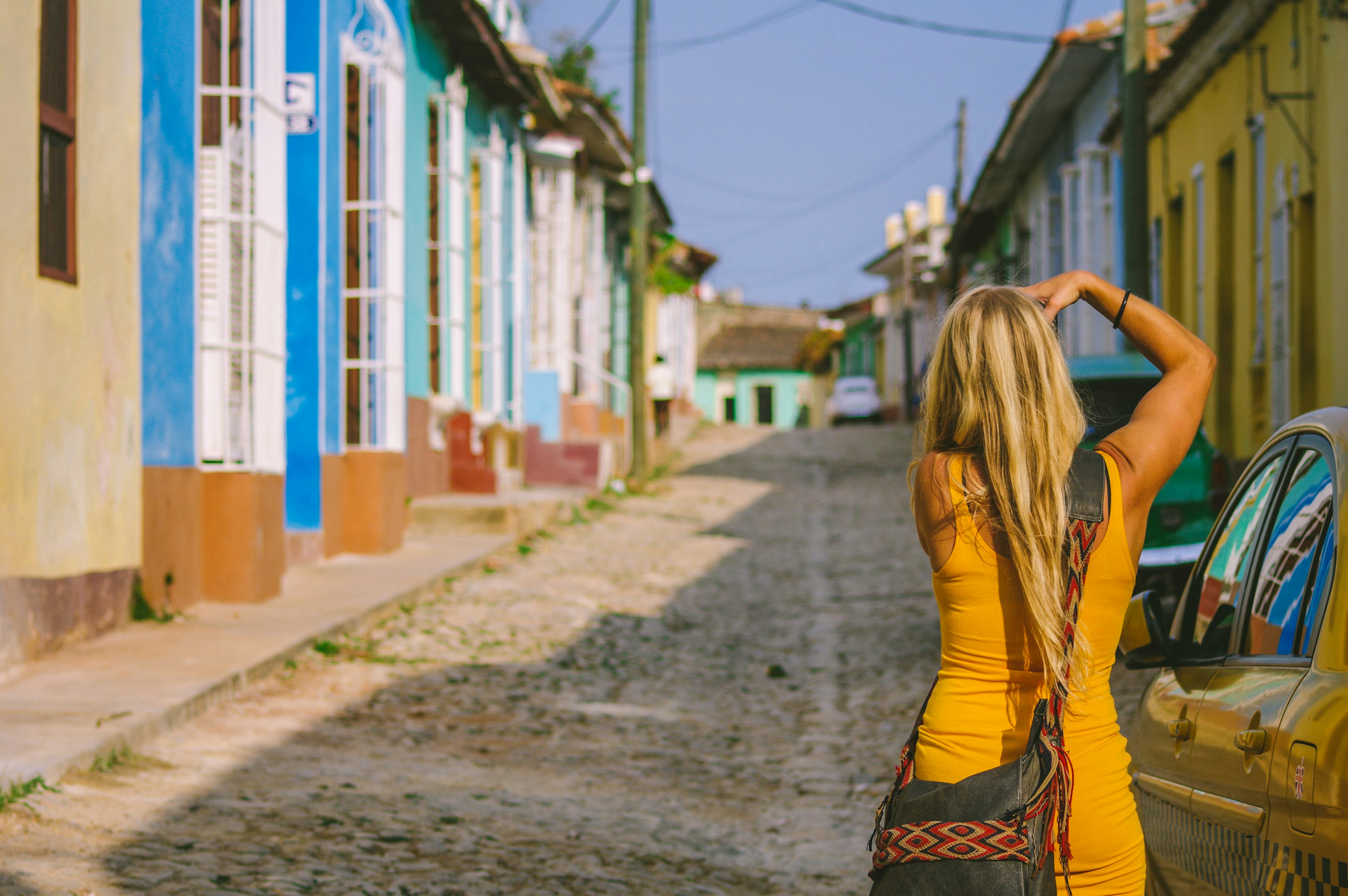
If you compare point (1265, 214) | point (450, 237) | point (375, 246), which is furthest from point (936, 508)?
point (450, 237)

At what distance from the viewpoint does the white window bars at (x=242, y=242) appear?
819 cm

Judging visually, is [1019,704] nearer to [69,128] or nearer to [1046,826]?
[1046,826]

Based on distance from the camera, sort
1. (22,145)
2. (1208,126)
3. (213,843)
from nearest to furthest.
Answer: (213,843) → (22,145) → (1208,126)

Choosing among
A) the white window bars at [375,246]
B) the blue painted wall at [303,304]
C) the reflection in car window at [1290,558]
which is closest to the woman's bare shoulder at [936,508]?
the reflection in car window at [1290,558]

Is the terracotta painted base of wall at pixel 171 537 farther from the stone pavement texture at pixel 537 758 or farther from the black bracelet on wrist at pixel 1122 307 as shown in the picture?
the black bracelet on wrist at pixel 1122 307

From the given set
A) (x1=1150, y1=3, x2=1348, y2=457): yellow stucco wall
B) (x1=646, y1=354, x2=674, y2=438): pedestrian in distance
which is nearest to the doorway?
(x1=646, y1=354, x2=674, y2=438): pedestrian in distance

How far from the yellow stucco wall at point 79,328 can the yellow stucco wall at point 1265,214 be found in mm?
8343

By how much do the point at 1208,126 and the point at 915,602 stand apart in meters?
7.19

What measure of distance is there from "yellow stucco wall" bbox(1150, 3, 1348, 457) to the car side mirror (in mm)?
8316

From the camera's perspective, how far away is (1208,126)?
15391 millimetres

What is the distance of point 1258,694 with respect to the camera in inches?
110

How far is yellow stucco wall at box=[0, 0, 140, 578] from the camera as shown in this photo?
20.5 ft

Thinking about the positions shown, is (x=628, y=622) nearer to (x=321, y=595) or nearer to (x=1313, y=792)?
(x=321, y=595)

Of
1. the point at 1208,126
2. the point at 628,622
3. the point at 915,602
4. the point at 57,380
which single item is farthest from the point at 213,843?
the point at 1208,126
